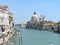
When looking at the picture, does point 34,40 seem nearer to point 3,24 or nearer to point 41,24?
point 3,24

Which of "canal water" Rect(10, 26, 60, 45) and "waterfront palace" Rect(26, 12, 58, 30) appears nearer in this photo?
"canal water" Rect(10, 26, 60, 45)

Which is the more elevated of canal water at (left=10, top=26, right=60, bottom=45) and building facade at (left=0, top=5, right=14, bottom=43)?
building facade at (left=0, top=5, right=14, bottom=43)

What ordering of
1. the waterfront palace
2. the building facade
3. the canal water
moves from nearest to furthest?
the building facade < the canal water < the waterfront palace

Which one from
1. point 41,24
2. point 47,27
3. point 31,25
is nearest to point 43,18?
point 31,25

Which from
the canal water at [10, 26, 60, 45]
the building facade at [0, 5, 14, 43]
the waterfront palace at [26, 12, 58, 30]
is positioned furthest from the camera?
the waterfront palace at [26, 12, 58, 30]

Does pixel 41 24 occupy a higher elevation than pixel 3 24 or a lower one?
lower

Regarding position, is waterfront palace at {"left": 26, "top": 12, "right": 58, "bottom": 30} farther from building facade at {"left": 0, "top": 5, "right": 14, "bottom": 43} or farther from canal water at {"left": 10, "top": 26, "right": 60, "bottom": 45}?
building facade at {"left": 0, "top": 5, "right": 14, "bottom": 43}

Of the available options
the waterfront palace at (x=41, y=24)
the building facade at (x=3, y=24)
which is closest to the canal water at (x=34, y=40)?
the building facade at (x=3, y=24)

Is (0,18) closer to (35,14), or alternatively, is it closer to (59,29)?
(59,29)

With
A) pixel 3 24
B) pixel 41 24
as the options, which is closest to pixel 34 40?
pixel 3 24

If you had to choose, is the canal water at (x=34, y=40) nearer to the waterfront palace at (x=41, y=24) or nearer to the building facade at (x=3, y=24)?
the building facade at (x=3, y=24)

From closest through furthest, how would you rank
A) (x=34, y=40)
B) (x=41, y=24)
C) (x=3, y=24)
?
(x=3, y=24), (x=34, y=40), (x=41, y=24)

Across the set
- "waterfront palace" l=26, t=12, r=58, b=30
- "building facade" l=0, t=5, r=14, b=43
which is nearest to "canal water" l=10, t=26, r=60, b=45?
"building facade" l=0, t=5, r=14, b=43

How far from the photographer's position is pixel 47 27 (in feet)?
357
